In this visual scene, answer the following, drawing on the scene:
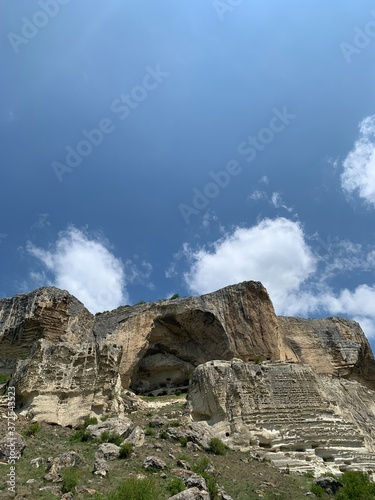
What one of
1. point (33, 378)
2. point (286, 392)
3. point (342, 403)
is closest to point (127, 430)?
point (33, 378)

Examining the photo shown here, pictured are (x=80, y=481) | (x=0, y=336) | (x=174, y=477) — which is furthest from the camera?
(x=0, y=336)

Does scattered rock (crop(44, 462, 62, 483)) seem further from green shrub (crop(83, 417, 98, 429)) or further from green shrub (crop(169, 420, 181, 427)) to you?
green shrub (crop(169, 420, 181, 427))

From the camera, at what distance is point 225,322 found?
130 feet

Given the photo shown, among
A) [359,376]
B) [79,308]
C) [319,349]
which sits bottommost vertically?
[359,376]

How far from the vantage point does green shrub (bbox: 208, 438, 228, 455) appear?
67.8 feet

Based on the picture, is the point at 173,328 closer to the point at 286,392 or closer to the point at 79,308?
the point at 79,308

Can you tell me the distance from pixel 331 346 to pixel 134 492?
33755 mm

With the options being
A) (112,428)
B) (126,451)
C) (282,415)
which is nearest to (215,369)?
(282,415)

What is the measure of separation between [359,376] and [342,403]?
1507cm

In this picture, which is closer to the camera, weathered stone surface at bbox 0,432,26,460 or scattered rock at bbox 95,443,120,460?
weathered stone surface at bbox 0,432,26,460

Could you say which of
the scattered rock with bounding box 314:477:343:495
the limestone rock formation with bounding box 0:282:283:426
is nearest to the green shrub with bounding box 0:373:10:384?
the limestone rock formation with bounding box 0:282:283:426

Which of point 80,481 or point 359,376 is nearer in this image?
point 80,481

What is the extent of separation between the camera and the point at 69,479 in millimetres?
14164

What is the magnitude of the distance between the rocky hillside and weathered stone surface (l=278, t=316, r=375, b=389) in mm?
114
